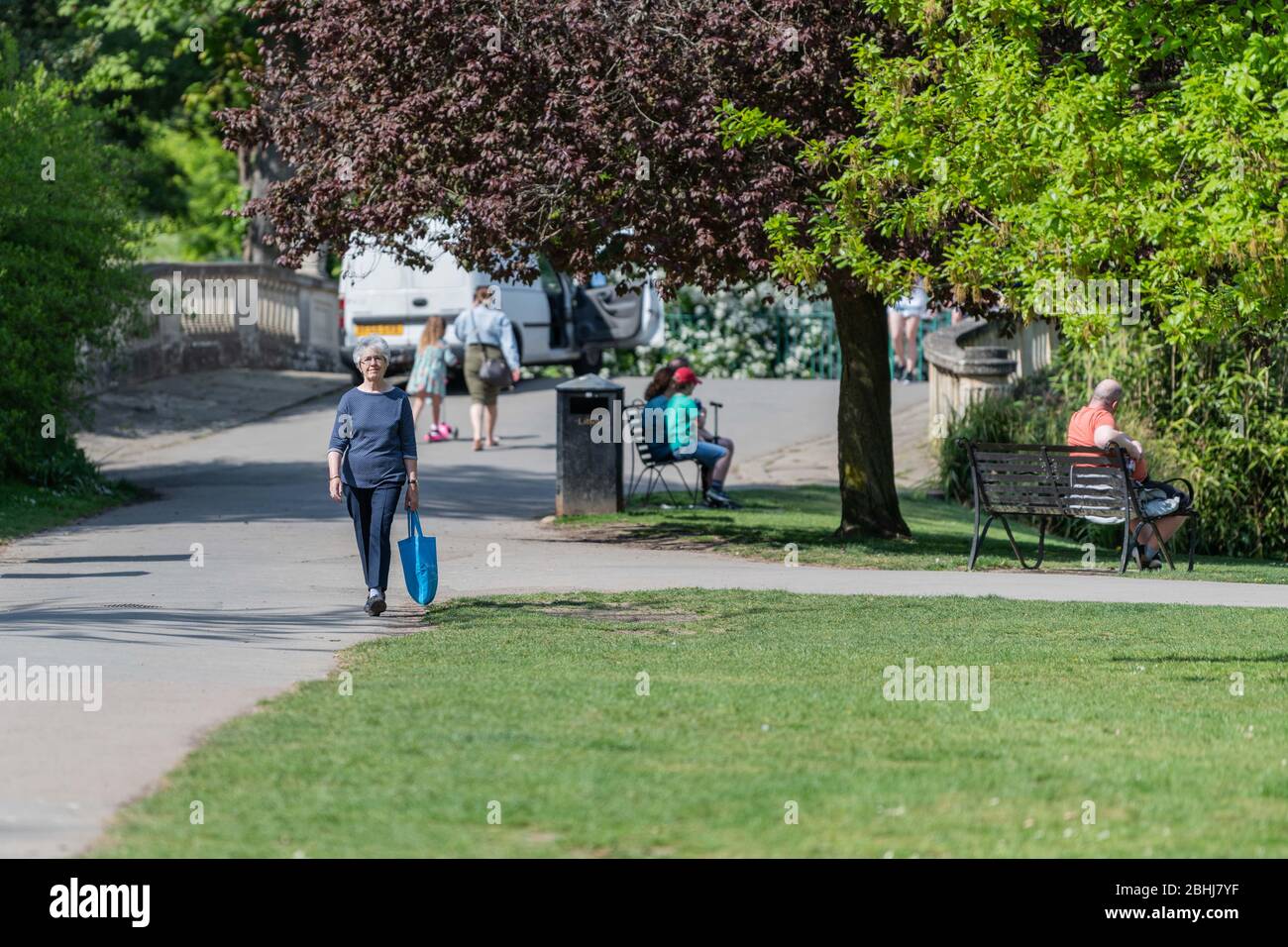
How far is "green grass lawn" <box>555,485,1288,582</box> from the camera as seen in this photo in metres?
14.9

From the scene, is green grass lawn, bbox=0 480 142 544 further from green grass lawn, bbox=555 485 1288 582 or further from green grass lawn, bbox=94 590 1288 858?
green grass lawn, bbox=94 590 1288 858

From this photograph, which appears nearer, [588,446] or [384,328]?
[588,446]

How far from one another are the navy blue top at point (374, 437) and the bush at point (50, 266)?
6.94 m

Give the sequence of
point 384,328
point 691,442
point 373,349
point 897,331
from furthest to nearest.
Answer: point 897,331 < point 384,328 < point 691,442 < point 373,349

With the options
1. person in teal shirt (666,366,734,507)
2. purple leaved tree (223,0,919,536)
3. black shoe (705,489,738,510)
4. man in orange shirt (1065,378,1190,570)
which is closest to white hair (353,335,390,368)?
purple leaved tree (223,0,919,536)

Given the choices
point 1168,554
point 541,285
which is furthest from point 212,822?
point 541,285

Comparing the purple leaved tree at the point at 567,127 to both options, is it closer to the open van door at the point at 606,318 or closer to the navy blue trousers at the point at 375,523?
the navy blue trousers at the point at 375,523

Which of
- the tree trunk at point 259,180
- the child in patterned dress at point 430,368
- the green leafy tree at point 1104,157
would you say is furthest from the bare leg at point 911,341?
the green leafy tree at point 1104,157

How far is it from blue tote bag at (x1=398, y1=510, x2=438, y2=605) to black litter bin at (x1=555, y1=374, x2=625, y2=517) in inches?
241

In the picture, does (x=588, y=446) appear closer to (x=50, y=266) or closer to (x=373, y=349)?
(x=50, y=266)

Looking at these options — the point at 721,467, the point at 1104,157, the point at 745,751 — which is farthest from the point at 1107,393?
the point at 745,751

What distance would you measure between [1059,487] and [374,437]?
19.3 ft

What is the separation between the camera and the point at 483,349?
2205 centimetres
